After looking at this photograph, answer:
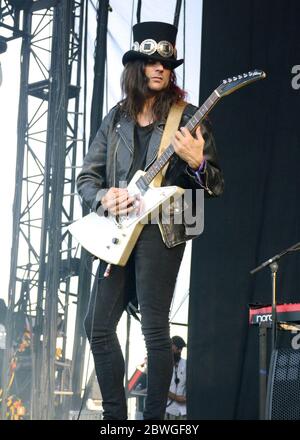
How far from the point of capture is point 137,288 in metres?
3.02

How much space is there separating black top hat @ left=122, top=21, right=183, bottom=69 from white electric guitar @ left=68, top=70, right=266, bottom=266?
0.98ft

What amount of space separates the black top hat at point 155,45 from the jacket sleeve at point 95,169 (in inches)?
11.2

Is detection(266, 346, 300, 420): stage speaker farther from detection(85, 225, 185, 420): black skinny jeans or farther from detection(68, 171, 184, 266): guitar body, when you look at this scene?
detection(68, 171, 184, 266): guitar body

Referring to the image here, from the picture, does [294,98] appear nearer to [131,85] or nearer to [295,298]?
[295,298]

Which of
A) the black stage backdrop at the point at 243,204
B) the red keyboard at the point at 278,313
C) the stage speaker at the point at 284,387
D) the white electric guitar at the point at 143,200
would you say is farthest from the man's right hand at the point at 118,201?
the black stage backdrop at the point at 243,204

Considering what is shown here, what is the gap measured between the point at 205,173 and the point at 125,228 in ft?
1.22

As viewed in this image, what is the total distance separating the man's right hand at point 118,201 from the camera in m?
3.09

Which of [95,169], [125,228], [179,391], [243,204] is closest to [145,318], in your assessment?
[125,228]

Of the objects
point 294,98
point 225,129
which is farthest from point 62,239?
point 294,98

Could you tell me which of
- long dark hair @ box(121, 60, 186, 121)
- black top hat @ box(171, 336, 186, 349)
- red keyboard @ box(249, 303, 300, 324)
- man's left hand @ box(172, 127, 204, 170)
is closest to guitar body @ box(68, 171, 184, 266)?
man's left hand @ box(172, 127, 204, 170)

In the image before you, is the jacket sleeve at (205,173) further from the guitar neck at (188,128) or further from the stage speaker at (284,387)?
the stage speaker at (284,387)

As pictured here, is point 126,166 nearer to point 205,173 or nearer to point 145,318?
point 205,173

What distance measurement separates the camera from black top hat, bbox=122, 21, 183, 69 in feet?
10.6

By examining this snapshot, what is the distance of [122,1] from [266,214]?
1.49 metres
